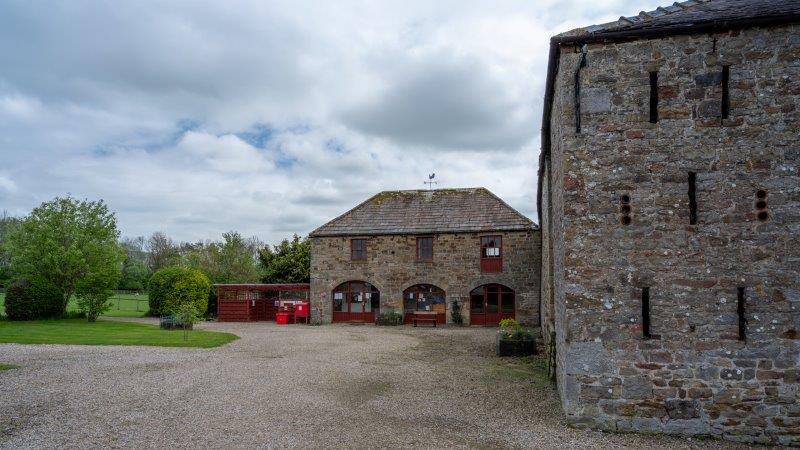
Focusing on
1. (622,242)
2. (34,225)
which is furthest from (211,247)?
(622,242)

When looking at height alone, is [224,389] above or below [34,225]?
below

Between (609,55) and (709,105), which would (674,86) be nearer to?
(709,105)

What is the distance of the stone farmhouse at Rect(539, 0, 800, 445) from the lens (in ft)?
22.6

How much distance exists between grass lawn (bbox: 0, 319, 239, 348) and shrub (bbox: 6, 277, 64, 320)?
130 cm

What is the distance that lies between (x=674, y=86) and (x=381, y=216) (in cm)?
1975

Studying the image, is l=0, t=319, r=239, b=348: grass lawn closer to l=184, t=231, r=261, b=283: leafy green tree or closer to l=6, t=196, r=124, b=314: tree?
l=6, t=196, r=124, b=314: tree

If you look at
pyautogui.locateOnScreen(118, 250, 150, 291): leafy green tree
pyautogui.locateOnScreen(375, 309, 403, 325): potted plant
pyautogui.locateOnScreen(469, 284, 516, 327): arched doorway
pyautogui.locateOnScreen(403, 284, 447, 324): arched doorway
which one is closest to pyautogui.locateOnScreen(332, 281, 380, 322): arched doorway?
pyautogui.locateOnScreen(375, 309, 403, 325): potted plant

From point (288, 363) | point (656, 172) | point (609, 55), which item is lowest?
point (288, 363)

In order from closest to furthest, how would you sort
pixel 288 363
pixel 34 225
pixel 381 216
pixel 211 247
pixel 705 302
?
pixel 705 302 < pixel 288 363 < pixel 34 225 < pixel 381 216 < pixel 211 247

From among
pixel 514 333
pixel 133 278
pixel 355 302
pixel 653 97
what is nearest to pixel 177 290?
pixel 355 302

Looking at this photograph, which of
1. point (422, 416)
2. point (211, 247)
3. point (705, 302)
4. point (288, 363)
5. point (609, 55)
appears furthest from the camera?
point (211, 247)

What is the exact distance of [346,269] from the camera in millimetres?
25484

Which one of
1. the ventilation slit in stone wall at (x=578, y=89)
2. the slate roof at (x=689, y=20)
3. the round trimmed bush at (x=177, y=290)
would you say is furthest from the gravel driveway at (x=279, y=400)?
the round trimmed bush at (x=177, y=290)

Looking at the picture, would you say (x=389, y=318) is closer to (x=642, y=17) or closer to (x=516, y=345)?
(x=516, y=345)
